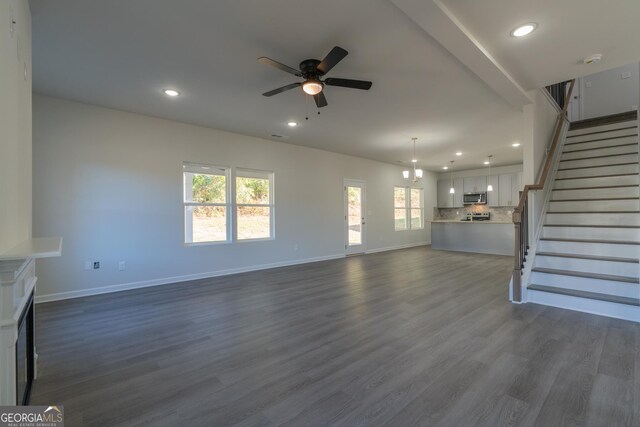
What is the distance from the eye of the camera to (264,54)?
9.55 ft

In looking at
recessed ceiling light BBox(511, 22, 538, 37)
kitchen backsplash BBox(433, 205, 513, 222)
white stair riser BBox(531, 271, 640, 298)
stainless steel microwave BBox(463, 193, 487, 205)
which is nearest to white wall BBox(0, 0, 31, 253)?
recessed ceiling light BBox(511, 22, 538, 37)

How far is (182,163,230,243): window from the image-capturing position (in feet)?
16.9

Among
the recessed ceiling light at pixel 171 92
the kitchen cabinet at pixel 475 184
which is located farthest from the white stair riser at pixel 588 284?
the kitchen cabinet at pixel 475 184

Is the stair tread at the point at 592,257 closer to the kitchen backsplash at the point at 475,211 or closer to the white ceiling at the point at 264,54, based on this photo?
the white ceiling at the point at 264,54

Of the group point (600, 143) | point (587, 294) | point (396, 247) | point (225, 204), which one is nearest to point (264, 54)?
point (225, 204)

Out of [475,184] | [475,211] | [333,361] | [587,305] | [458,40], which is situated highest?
[458,40]

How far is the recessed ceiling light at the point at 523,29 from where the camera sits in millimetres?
2469

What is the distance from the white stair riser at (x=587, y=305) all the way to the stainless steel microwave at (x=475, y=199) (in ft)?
22.8

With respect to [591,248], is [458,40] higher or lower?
higher

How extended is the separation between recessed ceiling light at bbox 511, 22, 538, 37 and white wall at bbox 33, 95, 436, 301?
180 inches

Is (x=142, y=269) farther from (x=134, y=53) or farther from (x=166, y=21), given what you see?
(x=166, y=21)

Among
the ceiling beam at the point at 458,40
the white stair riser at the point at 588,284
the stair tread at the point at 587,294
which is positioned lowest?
the stair tread at the point at 587,294

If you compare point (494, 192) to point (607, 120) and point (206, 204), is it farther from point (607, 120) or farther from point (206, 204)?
point (206, 204)

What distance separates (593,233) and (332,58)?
4.17 metres
